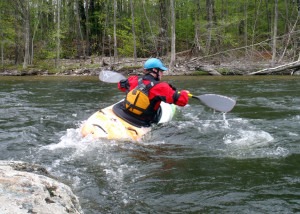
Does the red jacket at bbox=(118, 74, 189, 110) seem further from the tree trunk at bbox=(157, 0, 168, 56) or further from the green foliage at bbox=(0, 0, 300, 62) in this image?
the green foliage at bbox=(0, 0, 300, 62)

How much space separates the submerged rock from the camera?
1565mm

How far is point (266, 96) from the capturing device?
27.0 ft

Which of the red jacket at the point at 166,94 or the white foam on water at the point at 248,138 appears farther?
the red jacket at the point at 166,94

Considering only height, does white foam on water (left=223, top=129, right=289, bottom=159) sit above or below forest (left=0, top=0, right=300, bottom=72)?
below

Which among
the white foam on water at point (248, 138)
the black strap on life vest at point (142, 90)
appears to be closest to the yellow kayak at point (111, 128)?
the black strap on life vest at point (142, 90)

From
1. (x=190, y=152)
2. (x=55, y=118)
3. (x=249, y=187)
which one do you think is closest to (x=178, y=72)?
(x=55, y=118)

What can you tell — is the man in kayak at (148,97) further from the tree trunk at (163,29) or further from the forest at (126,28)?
the tree trunk at (163,29)

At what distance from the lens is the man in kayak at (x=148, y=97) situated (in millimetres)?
4371

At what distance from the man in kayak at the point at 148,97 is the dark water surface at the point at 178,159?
0.36 meters

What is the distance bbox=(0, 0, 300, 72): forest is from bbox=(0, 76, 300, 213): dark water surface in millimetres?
11597

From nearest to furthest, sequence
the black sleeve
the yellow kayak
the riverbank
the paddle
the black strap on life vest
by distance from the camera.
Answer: the yellow kayak → the black strap on life vest → the paddle → the black sleeve → the riverbank

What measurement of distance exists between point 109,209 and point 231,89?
26.6 ft

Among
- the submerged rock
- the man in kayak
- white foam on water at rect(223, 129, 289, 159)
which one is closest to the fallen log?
white foam on water at rect(223, 129, 289, 159)

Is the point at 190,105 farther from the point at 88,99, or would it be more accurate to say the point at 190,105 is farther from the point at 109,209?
the point at 109,209
